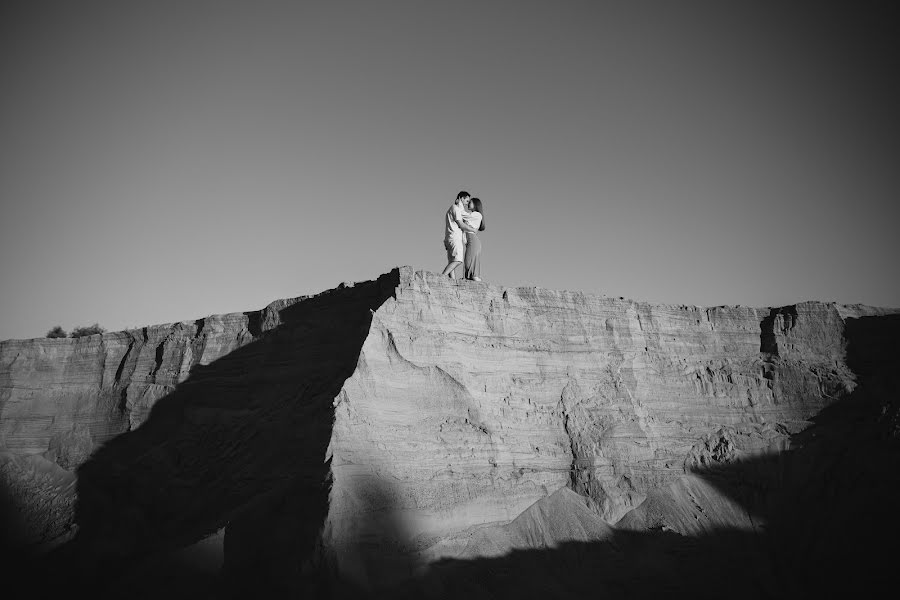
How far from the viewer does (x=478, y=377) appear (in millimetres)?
24641

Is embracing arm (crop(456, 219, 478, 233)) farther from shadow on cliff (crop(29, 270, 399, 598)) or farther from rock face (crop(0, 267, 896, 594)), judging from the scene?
shadow on cliff (crop(29, 270, 399, 598))

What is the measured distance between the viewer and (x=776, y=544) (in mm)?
24969

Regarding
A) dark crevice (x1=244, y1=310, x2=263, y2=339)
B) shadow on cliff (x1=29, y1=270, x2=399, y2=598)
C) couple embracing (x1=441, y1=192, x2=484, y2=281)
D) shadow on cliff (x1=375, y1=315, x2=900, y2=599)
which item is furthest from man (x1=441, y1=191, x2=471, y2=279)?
shadow on cliff (x1=375, y1=315, x2=900, y2=599)

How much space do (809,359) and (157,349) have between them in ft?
82.2

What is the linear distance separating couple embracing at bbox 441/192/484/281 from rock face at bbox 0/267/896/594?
849 mm

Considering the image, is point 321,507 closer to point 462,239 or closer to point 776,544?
point 462,239

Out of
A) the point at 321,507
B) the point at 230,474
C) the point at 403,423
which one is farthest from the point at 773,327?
the point at 230,474

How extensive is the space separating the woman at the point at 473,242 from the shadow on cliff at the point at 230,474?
2971 mm

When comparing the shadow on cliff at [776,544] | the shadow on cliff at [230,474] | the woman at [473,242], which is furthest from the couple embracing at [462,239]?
the shadow on cliff at [776,544]

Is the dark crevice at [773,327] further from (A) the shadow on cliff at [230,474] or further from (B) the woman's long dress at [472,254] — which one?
(A) the shadow on cliff at [230,474]

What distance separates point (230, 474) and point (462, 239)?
10812 millimetres

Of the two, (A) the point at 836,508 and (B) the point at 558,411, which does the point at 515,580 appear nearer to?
(B) the point at 558,411

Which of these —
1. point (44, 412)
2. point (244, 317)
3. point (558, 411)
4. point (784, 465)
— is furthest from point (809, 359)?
point (44, 412)

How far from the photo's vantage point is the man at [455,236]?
26.2 meters
